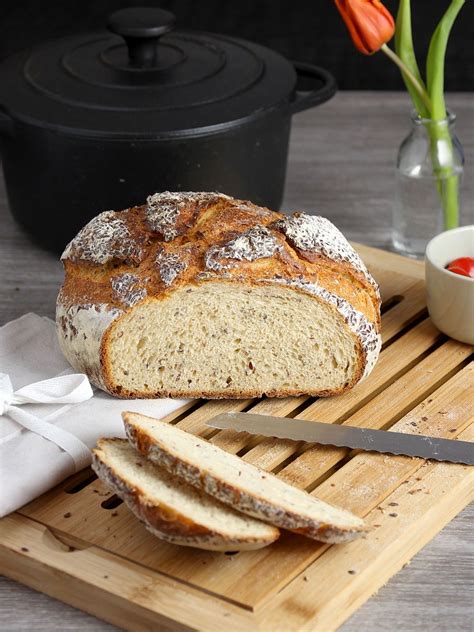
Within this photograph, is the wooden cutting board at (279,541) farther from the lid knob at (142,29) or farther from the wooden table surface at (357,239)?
the lid knob at (142,29)

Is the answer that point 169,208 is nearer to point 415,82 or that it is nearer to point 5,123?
point 5,123

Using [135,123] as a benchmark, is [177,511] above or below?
below

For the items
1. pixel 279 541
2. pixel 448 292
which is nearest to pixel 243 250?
pixel 448 292

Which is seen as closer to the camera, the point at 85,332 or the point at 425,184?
the point at 85,332

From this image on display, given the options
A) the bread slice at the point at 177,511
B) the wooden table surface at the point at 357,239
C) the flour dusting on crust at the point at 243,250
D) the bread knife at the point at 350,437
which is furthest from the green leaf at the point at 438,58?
the bread slice at the point at 177,511

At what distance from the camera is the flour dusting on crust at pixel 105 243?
2.23 meters

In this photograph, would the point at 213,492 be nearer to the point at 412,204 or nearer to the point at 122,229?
the point at 122,229

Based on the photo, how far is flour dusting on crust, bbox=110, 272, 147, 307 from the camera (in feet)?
7.04

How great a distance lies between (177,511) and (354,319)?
26.1 inches

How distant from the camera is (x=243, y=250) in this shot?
2182 mm

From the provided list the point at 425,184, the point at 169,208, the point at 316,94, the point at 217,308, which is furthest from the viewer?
the point at 425,184

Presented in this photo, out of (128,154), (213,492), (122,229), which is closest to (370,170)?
(128,154)

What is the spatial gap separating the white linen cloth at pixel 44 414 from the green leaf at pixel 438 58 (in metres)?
1.09

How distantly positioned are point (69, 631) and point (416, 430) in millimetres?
798
